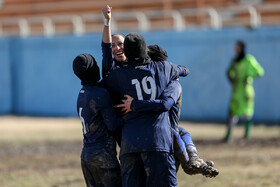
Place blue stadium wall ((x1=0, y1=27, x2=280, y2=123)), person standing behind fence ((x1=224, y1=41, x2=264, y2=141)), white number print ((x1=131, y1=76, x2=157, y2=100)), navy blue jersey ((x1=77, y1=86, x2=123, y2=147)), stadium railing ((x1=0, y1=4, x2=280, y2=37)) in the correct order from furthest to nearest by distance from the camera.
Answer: stadium railing ((x1=0, y1=4, x2=280, y2=37)) < blue stadium wall ((x1=0, y1=27, x2=280, y2=123)) < person standing behind fence ((x1=224, y1=41, x2=264, y2=141)) < navy blue jersey ((x1=77, y1=86, x2=123, y2=147)) < white number print ((x1=131, y1=76, x2=157, y2=100))

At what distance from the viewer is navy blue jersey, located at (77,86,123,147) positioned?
A: 242 inches

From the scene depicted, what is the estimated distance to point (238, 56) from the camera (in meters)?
14.3

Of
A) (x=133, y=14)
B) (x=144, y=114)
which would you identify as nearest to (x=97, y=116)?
(x=144, y=114)

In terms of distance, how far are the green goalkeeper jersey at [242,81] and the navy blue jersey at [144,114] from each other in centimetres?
820

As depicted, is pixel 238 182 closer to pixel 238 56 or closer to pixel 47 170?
pixel 47 170

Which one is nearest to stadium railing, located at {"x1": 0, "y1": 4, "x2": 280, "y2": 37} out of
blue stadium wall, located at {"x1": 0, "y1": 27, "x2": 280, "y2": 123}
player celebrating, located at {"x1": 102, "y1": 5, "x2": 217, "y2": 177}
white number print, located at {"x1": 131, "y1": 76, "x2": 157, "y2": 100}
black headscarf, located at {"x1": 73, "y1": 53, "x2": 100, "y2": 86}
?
blue stadium wall, located at {"x1": 0, "y1": 27, "x2": 280, "y2": 123}

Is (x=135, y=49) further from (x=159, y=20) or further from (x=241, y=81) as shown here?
(x=159, y=20)

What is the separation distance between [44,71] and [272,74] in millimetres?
8737

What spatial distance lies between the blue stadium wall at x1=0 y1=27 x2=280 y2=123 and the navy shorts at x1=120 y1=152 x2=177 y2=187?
1308 centimetres

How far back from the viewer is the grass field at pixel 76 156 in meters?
9.60

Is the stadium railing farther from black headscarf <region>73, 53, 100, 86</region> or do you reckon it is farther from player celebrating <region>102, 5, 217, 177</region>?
black headscarf <region>73, 53, 100, 86</region>

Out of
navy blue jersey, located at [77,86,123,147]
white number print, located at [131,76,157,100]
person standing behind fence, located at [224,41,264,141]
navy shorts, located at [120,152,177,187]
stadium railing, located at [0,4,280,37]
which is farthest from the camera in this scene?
stadium railing, located at [0,4,280,37]

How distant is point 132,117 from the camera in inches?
238

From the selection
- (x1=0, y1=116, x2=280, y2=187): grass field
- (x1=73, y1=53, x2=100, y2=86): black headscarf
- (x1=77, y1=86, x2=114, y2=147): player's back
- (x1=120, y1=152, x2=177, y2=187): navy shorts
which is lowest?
(x1=0, y1=116, x2=280, y2=187): grass field
